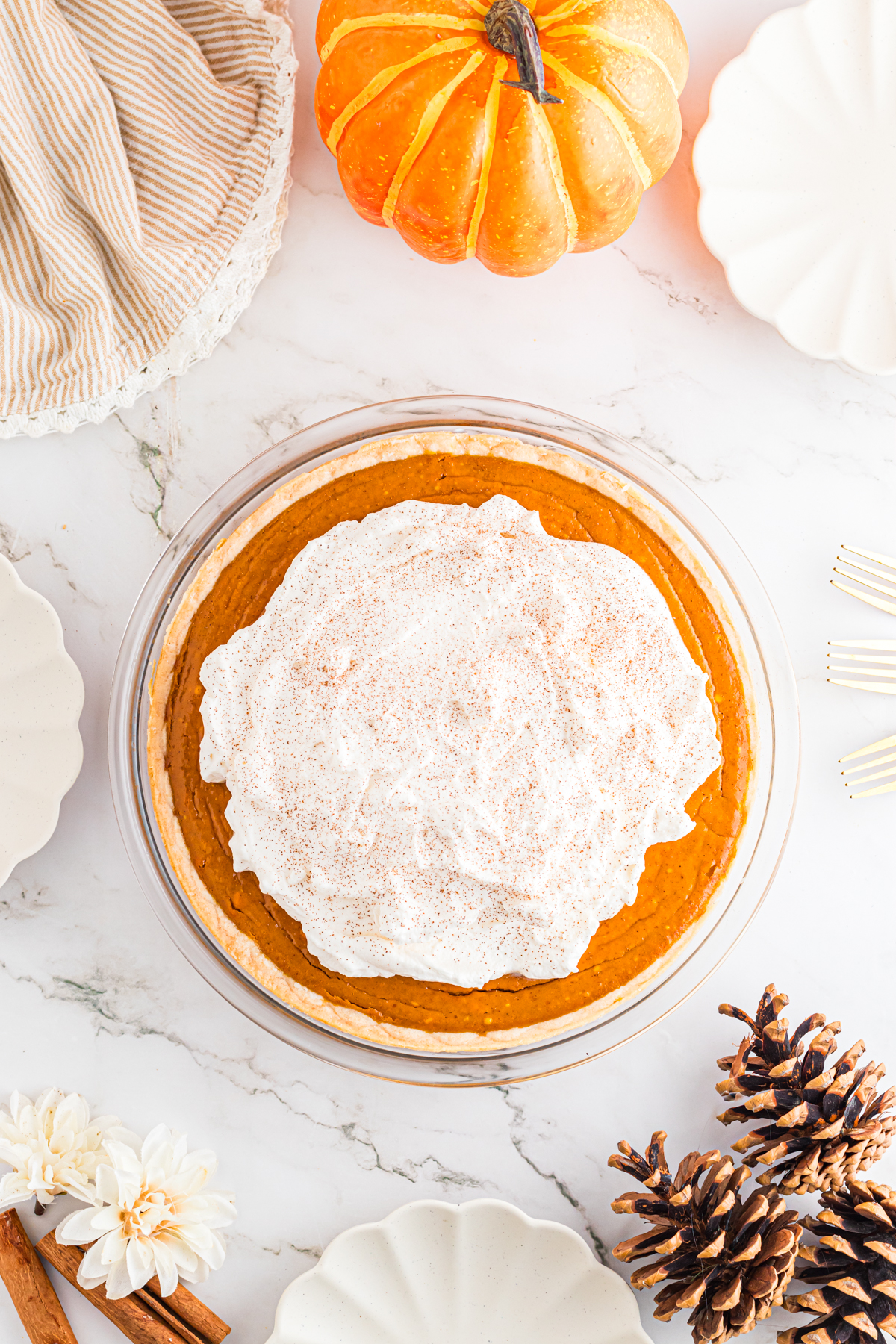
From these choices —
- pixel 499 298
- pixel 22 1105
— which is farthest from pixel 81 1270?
pixel 499 298

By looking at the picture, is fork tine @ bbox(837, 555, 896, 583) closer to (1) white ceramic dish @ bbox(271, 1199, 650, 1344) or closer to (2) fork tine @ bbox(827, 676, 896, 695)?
(2) fork tine @ bbox(827, 676, 896, 695)

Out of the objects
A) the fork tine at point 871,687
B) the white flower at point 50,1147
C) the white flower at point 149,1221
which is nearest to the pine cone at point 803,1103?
the fork tine at point 871,687

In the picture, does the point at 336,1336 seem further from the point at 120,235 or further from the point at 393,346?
the point at 120,235

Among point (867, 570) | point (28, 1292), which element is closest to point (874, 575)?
point (867, 570)

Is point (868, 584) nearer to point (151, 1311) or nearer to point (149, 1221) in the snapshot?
point (149, 1221)

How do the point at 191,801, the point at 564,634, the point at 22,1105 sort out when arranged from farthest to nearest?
the point at 22,1105, the point at 191,801, the point at 564,634

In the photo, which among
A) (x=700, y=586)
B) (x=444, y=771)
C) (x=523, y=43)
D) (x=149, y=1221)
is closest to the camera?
Result: (x=523, y=43)
